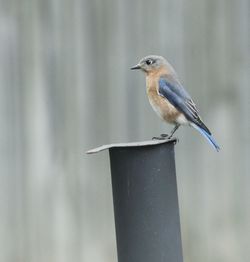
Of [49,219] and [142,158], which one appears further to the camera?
[49,219]

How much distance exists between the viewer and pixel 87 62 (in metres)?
4.83

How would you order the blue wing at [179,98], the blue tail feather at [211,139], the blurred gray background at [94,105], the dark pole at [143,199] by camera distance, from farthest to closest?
the blurred gray background at [94,105] < the blue wing at [179,98] < the blue tail feather at [211,139] < the dark pole at [143,199]

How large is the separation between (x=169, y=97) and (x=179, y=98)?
0.06 meters

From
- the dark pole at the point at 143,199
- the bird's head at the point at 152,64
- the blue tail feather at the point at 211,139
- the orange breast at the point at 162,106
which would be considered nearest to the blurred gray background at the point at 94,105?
the bird's head at the point at 152,64

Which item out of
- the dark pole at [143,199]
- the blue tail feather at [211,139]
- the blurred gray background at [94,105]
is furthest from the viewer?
the blurred gray background at [94,105]

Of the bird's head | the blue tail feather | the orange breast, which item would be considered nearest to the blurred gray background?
the bird's head

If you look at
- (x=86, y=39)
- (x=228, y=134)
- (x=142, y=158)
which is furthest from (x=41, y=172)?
(x=142, y=158)

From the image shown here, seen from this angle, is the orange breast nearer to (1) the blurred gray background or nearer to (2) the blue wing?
(2) the blue wing

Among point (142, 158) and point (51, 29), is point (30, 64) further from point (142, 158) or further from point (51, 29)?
point (142, 158)

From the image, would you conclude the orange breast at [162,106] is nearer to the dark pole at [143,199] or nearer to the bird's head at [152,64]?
the bird's head at [152,64]

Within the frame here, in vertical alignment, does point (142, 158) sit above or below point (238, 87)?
below

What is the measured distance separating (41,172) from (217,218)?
3.77 ft

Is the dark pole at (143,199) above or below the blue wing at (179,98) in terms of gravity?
below

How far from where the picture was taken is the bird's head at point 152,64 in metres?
4.18
